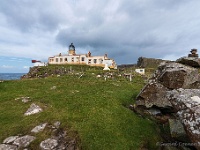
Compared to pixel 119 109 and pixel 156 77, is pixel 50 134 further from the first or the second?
pixel 156 77

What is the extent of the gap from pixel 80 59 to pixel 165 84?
73.5 meters

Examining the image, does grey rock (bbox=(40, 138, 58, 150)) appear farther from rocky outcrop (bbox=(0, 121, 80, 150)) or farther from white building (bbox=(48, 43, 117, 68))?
white building (bbox=(48, 43, 117, 68))

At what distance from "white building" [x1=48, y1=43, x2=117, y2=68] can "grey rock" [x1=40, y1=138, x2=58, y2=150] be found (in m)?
73.0

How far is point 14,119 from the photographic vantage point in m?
16.2

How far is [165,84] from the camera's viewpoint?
17766 mm

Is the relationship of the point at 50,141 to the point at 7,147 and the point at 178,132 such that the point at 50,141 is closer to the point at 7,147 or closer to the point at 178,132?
the point at 7,147

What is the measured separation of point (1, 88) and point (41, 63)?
222 ft

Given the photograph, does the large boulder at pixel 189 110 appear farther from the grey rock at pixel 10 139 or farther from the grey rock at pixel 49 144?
the grey rock at pixel 10 139

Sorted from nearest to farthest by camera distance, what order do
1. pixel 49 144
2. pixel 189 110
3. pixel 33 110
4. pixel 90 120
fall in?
pixel 189 110
pixel 49 144
pixel 90 120
pixel 33 110

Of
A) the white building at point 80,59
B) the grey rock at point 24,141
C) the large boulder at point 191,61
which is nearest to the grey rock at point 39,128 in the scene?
the grey rock at point 24,141

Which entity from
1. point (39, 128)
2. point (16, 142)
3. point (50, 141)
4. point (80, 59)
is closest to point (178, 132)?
point (50, 141)

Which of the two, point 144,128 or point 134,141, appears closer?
point 134,141

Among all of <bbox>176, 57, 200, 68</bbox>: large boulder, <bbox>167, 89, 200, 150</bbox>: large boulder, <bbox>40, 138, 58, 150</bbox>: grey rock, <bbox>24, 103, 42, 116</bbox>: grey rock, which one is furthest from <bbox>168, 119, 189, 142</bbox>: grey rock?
<bbox>24, 103, 42, 116</bbox>: grey rock

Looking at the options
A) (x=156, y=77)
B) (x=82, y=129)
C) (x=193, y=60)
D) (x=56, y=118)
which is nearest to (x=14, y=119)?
(x=56, y=118)
